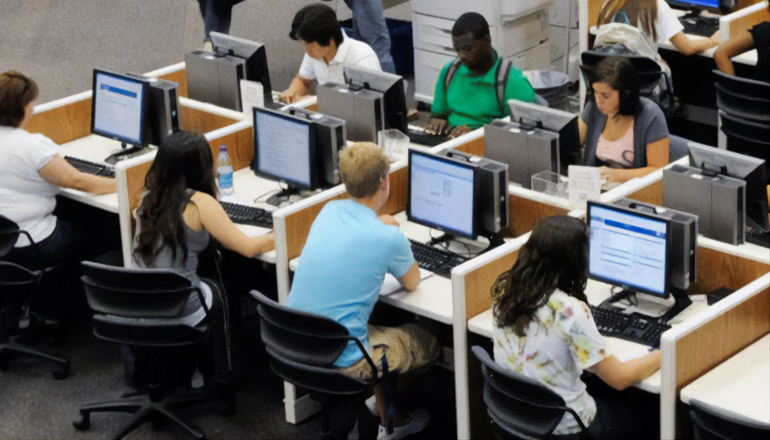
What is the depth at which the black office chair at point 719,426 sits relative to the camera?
10.2 feet

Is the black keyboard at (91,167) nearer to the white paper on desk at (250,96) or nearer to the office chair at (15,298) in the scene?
the office chair at (15,298)

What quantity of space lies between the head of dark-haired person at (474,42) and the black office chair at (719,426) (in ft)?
7.53

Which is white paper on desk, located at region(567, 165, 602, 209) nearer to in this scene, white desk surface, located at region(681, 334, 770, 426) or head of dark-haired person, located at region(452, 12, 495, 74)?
white desk surface, located at region(681, 334, 770, 426)

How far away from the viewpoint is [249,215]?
4.72m

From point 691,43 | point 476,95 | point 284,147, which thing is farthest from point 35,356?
point 691,43

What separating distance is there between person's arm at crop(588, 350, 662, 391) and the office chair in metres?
2.34

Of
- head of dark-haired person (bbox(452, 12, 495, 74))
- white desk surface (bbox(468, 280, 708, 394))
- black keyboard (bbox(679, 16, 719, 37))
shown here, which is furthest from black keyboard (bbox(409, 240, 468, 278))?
black keyboard (bbox(679, 16, 719, 37))

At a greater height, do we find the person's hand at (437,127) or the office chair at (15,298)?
the person's hand at (437,127)

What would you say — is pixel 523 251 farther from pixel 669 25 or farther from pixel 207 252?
pixel 669 25

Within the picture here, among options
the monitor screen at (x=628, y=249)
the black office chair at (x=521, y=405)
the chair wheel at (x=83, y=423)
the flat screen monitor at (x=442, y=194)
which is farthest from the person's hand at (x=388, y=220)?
the chair wheel at (x=83, y=423)

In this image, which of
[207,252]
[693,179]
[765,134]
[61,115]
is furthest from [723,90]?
[61,115]

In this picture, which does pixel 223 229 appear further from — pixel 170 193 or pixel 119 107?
pixel 119 107

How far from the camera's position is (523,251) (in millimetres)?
3482

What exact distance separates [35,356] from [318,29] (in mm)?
1930
